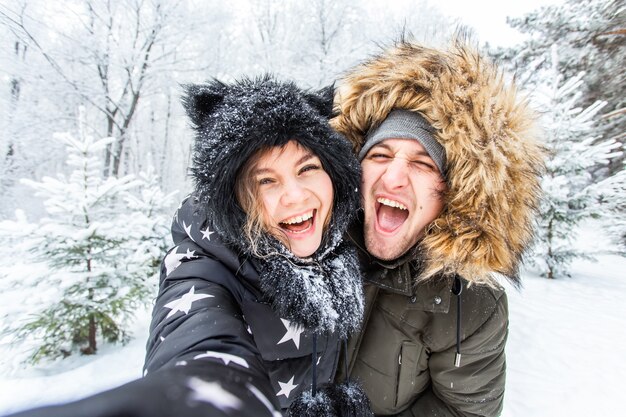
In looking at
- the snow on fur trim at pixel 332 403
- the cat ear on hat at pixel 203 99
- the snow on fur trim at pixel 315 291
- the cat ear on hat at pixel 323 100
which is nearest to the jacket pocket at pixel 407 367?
the snow on fur trim at pixel 332 403

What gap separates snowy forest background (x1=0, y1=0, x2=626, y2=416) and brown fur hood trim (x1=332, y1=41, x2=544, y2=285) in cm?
30

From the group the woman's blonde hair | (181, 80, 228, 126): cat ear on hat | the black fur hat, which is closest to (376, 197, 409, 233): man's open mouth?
the black fur hat

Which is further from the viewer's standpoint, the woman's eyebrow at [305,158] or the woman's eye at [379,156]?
the woman's eye at [379,156]

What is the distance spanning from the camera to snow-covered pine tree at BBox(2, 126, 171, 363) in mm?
3977

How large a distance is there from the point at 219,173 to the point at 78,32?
1099cm

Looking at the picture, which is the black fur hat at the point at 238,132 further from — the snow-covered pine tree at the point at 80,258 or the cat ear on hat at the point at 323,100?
the snow-covered pine tree at the point at 80,258

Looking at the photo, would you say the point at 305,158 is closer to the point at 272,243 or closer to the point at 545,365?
the point at 272,243

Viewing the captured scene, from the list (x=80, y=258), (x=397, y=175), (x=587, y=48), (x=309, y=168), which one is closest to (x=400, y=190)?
(x=397, y=175)

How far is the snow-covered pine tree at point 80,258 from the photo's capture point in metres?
3.98

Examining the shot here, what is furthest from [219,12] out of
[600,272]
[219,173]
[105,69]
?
[600,272]

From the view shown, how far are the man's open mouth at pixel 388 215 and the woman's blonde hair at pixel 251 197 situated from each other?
27.6 inches

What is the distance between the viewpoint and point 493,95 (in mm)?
1638

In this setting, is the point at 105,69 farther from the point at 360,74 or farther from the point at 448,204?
the point at 448,204

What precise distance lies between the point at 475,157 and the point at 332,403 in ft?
4.47
